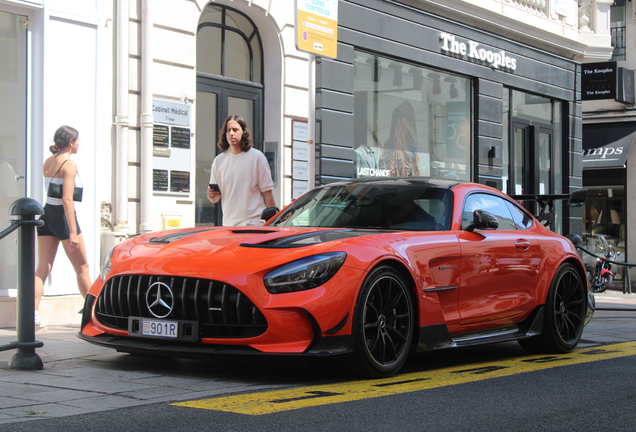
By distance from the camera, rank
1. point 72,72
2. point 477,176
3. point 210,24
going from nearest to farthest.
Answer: point 72,72 → point 210,24 → point 477,176

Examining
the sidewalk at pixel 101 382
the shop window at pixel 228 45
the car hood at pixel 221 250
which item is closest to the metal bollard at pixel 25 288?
the sidewalk at pixel 101 382

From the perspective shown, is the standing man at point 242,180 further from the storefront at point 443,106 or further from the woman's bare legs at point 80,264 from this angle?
the storefront at point 443,106

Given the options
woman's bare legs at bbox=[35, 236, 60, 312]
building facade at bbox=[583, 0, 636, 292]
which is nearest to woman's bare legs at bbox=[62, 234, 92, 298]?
woman's bare legs at bbox=[35, 236, 60, 312]

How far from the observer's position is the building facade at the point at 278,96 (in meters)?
9.09

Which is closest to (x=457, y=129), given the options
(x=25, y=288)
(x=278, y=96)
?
(x=278, y=96)

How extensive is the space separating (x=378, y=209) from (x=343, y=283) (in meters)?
1.40

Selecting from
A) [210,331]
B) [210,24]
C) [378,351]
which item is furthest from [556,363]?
[210,24]

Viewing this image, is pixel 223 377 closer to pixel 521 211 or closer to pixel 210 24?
pixel 521 211

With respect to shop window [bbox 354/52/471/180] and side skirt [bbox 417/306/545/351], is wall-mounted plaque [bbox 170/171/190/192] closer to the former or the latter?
shop window [bbox 354/52/471/180]

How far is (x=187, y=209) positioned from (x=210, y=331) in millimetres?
5929

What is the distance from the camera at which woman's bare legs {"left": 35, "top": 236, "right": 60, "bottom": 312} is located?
323 inches

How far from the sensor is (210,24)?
11.5 m

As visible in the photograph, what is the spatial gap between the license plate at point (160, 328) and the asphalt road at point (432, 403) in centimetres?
37

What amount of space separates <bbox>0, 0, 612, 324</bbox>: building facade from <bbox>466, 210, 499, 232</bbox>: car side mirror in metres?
3.33
